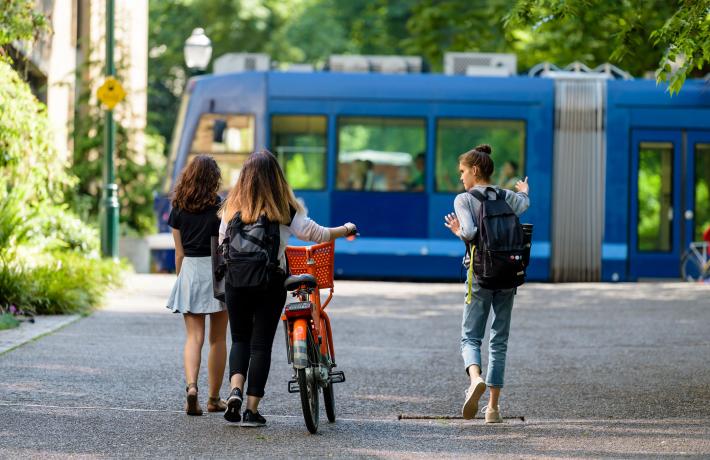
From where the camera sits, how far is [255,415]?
761cm

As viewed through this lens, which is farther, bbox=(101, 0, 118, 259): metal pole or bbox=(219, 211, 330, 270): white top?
bbox=(101, 0, 118, 259): metal pole

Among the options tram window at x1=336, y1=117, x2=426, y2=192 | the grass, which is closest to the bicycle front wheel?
tram window at x1=336, y1=117, x2=426, y2=192

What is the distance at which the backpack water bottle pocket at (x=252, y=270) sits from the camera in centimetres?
745

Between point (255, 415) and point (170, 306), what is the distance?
1.01 m

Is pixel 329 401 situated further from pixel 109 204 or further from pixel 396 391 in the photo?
pixel 109 204

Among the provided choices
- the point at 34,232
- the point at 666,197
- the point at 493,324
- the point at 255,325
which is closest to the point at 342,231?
the point at 255,325

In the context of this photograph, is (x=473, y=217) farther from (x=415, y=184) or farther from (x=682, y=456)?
(x=415, y=184)

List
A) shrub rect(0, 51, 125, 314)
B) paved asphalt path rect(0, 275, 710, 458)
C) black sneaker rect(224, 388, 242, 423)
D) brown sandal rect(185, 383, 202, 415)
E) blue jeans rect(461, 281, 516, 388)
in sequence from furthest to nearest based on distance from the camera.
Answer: shrub rect(0, 51, 125, 314) < blue jeans rect(461, 281, 516, 388) < brown sandal rect(185, 383, 202, 415) < black sneaker rect(224, 388, 242, 423) < paved asphalt path rect(0, 275, 710, 458)

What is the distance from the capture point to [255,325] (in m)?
7.61

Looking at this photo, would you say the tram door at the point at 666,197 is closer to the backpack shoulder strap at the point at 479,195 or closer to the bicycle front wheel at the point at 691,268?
the bicycle front wheel at the point at 691,268

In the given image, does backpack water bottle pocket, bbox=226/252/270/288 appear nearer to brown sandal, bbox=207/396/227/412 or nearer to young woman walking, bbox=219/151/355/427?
young woman walking, bbox=219/151/355/427

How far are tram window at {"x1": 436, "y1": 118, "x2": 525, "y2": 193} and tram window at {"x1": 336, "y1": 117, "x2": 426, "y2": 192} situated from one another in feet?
0.94

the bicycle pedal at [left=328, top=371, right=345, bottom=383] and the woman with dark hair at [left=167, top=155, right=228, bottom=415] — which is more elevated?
the woman with dark hair at [left=167, top=155, right=228, bottom=415]

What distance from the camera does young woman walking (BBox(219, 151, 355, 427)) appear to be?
24.7ft
